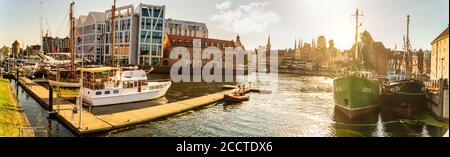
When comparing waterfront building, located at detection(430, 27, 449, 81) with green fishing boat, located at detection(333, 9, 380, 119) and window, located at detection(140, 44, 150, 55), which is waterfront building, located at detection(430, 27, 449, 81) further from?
window, located at detection(140, 44, 150, 55)

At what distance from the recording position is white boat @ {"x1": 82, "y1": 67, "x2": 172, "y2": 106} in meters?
28.5

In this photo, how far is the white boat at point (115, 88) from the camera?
28.5 meters

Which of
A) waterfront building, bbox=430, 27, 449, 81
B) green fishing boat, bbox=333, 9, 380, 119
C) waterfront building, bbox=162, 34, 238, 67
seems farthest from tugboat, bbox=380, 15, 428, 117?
waterfront building, bbox=162, 34, 238, 67

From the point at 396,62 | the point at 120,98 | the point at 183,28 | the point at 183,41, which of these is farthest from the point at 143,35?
the point at 396,62

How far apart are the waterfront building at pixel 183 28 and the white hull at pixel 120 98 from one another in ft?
231

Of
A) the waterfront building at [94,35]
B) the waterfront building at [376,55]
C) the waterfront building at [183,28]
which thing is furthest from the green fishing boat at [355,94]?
the waterfront building at [183,28]

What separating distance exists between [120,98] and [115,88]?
1.12 m

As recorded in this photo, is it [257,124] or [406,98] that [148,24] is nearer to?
[257,124]

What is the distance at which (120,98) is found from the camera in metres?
30.0

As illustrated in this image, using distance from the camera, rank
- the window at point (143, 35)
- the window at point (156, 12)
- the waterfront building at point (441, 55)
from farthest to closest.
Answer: the window at point (156, 12)
the window at point (143, 35)
the waterfront building at point (441, 55)

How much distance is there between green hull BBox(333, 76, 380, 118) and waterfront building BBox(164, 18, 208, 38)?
261 feet

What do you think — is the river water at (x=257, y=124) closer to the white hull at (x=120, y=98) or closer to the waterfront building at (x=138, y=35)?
the white hull at (x=120, y=98)

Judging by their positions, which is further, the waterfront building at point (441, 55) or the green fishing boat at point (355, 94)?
the waterfront building at point (441, 55)
